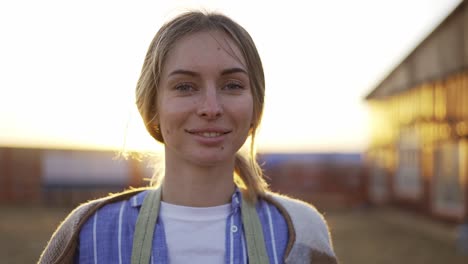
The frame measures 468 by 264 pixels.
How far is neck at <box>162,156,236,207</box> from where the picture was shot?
6.12 ft

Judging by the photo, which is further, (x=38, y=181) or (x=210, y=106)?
(x=38, y=181)

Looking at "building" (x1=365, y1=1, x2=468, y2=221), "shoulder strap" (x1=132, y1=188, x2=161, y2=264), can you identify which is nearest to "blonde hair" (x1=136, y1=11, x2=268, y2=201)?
"shoulder strap" (x1=132, y1=188, x2=161, y2=264)

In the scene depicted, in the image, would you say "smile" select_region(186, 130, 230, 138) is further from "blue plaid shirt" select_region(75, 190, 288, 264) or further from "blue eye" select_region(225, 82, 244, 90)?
"blue plaid shirt" select_region(75, 190, 288, 264)

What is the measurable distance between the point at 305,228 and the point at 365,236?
9738 millimetres

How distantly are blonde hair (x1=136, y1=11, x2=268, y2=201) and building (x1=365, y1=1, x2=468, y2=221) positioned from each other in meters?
8.76

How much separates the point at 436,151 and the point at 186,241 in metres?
11.5

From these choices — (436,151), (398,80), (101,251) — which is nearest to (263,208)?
(101,251)

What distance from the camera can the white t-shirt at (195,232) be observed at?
1.77 m

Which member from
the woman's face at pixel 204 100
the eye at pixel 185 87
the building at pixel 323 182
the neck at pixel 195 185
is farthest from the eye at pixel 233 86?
the building at pixel 323 182

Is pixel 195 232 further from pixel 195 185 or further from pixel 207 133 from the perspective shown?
→ pixel 207 133

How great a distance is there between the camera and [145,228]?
1795mm

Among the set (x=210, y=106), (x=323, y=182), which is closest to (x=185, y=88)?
(x=210, y=106)

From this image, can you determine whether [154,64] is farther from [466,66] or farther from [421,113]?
[421,113]

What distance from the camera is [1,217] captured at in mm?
13406
